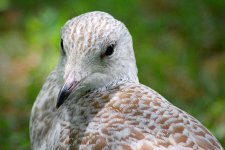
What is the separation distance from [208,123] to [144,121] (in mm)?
2185

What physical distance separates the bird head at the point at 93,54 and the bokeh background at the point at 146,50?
1.74 metres

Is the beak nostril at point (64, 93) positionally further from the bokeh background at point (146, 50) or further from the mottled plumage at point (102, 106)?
the bokeh background at point (146, 50)

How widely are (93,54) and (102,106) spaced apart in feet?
1.06

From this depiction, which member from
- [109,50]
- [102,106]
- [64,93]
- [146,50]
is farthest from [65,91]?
[146,50]

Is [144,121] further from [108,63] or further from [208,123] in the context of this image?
[208,123]

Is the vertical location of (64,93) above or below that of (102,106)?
above

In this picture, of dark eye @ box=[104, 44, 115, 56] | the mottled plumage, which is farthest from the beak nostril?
dark eye @ box=[104, 44, 115, 56]

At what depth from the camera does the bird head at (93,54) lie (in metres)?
3.96

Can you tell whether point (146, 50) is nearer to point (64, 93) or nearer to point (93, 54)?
point (93, 54)

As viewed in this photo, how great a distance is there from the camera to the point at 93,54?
401 cm

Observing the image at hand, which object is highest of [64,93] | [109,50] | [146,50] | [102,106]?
[109,50]

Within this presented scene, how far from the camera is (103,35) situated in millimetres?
4035

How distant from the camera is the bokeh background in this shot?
6.19 m

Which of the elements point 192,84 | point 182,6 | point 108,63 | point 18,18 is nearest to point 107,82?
point 108,63
